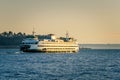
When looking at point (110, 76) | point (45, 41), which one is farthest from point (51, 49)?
point (110, 76)

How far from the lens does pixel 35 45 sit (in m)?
179

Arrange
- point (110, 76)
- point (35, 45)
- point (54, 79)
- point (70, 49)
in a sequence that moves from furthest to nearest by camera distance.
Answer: point (70, 49) → point (35, 45) → point (110, 76) → point (54, 79)

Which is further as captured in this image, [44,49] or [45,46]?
[45,46]

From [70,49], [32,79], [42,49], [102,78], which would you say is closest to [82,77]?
[102,78]

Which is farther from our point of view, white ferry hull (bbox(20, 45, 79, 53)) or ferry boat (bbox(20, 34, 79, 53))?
ferry boat (bbox(20, 34, 79, 53))

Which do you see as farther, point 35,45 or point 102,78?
point 35,45

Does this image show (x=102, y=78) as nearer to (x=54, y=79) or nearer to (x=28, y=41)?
(x=54, y=79)

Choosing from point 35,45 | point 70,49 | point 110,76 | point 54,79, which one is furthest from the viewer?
point 70,49

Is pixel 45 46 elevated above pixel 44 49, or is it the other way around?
pixel 45 46

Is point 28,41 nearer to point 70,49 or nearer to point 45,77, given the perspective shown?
point 70,49

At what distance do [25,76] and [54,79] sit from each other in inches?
201

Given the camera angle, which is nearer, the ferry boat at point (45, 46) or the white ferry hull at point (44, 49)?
the white ferry hull at point (44, 49)

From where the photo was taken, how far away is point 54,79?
59125 mm

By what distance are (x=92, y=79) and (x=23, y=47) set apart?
409 feet
